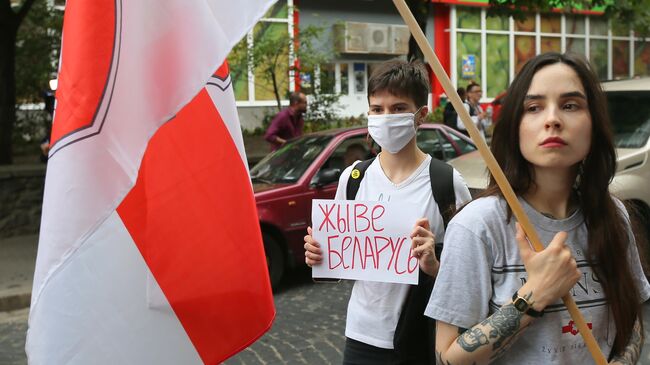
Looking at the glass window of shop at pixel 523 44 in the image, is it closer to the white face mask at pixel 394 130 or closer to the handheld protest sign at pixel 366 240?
the white face mask at pixel 394 130

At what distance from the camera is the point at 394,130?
3111mm

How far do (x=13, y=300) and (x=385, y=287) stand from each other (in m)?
6.02

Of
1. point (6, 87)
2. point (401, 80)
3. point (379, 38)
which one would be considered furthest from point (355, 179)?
point (379, 38)

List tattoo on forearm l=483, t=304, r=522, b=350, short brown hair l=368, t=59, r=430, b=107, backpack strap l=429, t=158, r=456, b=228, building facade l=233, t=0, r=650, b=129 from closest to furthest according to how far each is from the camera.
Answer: tattoo on forearm l=483, t=304, r=522, b=350, backpack strap l=429, t=158, r=456, b=228, short brown hair l=368, t=59, r=430, b=107, building facade l=233, t=0, r=650, b=129

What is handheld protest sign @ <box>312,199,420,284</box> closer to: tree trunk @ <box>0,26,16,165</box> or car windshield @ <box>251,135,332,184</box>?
car windshield @ <box>251,135,332,184</box>

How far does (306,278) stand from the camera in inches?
335

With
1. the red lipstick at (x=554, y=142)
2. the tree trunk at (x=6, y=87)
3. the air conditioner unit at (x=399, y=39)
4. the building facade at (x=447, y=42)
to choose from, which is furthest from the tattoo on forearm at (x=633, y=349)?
the air conditioner unit at (x=399, y=39)

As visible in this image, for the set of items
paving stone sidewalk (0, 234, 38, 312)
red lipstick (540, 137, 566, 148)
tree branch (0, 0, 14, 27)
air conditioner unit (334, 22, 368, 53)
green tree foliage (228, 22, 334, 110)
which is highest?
air conditioner unit (334, 22, 368, 53)

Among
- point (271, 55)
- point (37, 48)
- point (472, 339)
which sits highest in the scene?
point (37, 48)

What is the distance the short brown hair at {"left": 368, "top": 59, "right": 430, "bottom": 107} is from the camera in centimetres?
309

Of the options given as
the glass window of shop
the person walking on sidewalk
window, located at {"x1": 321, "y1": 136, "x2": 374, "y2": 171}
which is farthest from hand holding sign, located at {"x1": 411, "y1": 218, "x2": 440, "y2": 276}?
the glass window of shop

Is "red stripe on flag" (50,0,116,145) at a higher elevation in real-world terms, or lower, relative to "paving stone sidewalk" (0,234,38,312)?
higher

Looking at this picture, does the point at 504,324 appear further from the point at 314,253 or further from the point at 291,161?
the point at 291,161

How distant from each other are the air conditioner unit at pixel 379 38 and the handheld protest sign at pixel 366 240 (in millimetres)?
23536
